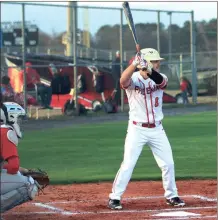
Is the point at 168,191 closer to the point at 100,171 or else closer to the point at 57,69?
the point at 100,171

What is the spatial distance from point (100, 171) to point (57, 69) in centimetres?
1213

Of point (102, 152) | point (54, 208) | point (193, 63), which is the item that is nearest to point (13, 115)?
point (54, 208)

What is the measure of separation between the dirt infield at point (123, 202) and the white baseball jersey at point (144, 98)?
1.03 metres

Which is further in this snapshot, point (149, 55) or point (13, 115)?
point (149, 55)

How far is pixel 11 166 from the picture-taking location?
19.4 feet

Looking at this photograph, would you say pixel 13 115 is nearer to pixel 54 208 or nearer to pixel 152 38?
pixel 54 208

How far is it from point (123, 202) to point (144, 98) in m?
1.34

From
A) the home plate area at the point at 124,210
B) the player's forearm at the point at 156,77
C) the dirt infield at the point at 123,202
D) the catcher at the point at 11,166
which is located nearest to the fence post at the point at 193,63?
the dirt infield at the point at 123,202

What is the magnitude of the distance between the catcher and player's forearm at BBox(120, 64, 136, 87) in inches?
54.4

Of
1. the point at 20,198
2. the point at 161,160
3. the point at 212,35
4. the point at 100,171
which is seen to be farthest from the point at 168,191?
the point at 212,35

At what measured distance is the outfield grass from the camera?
10.4m

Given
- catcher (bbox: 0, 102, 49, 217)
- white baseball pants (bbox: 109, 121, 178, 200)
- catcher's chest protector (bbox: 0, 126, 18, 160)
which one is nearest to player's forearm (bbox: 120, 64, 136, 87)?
white baseball pants (bbox: 109, 121, 178, 200)

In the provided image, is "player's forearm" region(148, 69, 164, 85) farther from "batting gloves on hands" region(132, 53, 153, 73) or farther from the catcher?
the catcher

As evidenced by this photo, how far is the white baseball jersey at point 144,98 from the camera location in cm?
750
